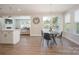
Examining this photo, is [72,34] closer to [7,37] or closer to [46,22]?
[46,22]

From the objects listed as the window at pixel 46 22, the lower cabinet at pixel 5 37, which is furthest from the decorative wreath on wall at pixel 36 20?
the lower cabinet at pixel 5 37

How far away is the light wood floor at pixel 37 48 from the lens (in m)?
2.72

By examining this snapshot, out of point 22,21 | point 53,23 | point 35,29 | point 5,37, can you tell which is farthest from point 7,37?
point 53,23

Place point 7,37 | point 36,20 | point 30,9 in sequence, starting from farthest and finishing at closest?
point 7,37 → point 36,20 → point 30,9

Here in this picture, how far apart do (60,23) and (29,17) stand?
0.82 meters

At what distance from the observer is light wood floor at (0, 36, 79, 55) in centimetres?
272

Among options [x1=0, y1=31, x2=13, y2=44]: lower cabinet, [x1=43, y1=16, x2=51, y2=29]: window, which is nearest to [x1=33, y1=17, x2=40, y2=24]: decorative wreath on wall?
[x1=43, y1=16, x2=51, y2=29]: window

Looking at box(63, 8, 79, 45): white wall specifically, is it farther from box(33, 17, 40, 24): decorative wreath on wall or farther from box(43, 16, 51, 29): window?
box(33, 17, 40, 24): decorative wreath on wall

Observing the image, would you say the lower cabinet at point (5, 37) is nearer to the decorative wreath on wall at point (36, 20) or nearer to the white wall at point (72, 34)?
the decorative wreath on wall at point (36, 20)

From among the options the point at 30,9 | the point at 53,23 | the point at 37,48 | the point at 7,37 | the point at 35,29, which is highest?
the point at 30,9

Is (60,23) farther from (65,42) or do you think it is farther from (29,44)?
(29,44)

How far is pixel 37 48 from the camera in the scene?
294 cm

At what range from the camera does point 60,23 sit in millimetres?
2984
